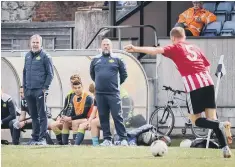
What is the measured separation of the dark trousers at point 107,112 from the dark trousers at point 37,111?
1083 millimetres

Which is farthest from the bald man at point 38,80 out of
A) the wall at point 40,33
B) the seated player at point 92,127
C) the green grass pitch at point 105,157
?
the wall at point 40,33

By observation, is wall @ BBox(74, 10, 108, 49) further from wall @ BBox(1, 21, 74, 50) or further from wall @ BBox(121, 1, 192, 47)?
wall @ BBox(1, 21, 74, 50)

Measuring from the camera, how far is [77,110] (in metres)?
24.2

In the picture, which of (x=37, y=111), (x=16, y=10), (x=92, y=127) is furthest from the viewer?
(x=16, y=10)

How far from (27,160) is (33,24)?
14638 millimetres

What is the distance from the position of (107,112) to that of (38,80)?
1.38 meters

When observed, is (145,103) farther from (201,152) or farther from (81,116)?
(201,152)

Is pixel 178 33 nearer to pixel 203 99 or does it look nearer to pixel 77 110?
pixel 203 99

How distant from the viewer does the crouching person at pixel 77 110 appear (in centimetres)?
2409

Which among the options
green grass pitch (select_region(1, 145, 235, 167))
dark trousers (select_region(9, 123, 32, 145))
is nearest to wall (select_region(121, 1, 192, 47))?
dark trousers (select_region(9, 123, 32, 145))

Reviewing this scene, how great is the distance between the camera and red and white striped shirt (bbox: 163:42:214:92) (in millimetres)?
19703

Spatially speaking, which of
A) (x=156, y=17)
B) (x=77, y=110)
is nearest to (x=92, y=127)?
(x=77, y=110)

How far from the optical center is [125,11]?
30.6 metres

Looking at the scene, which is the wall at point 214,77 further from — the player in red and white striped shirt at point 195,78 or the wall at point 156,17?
the player in red and white striped shirt at point 195,78
